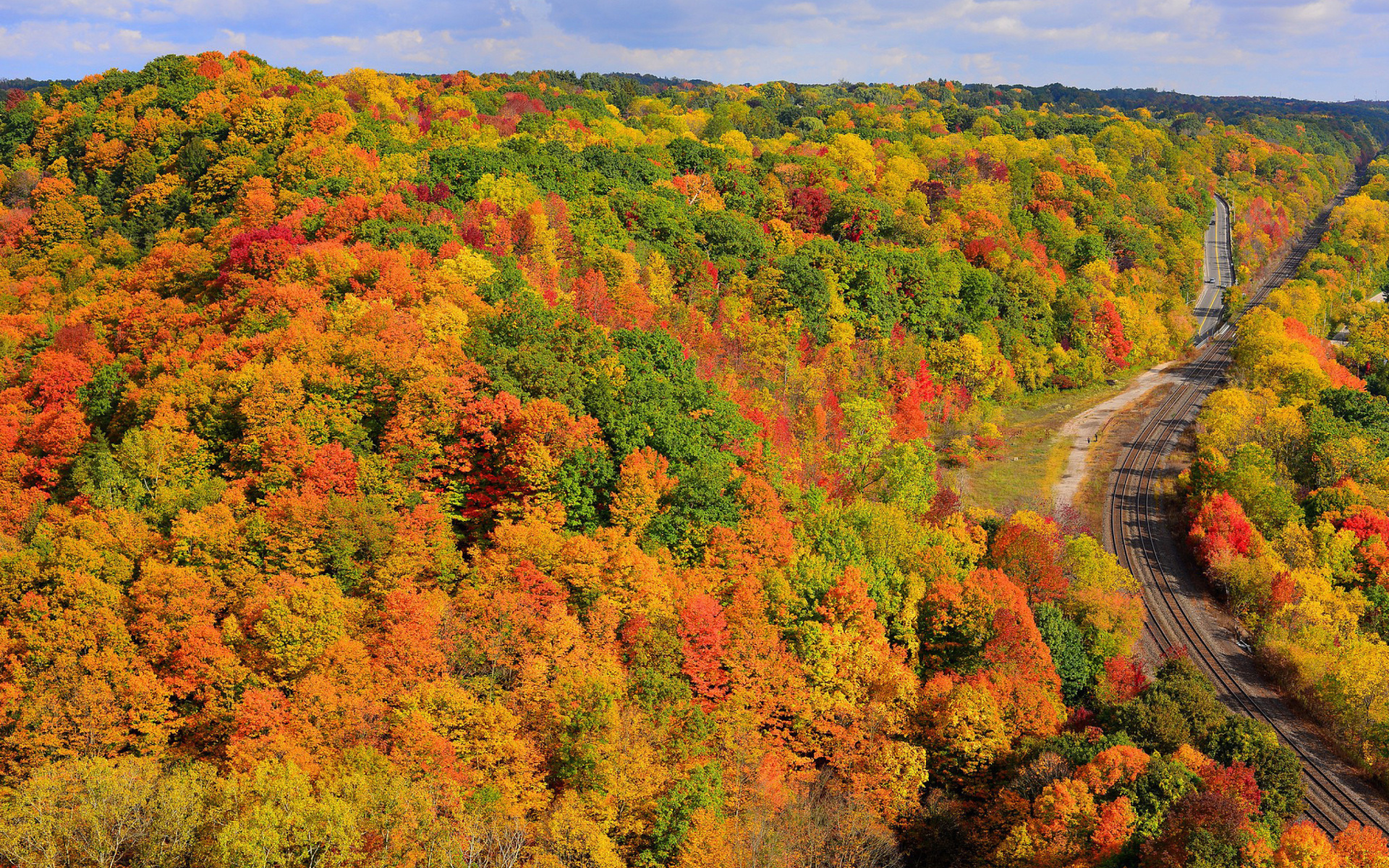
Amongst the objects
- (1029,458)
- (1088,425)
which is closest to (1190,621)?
(1029,458)

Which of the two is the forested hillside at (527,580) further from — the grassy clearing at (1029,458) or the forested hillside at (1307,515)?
the forested hillside at (1307,515)

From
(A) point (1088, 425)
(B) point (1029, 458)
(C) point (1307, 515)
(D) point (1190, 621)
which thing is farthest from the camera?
(A) point (1088, 425)

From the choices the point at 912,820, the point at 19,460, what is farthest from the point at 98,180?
the point at 912,820

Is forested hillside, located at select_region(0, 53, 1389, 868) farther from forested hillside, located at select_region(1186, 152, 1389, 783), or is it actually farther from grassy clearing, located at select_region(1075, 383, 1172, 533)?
forested hillside, located at select_region(1186, 152, 1389, 783)

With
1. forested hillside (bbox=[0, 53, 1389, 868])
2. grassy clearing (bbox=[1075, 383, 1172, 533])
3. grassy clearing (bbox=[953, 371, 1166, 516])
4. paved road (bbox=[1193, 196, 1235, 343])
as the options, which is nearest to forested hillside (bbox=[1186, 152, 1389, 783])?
grassy clearing (bbox=[1075, 383, 1172, 533])

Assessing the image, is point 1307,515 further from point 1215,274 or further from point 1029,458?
point 1215,274

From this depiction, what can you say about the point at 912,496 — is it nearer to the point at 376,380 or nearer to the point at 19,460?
the point at 376,380
